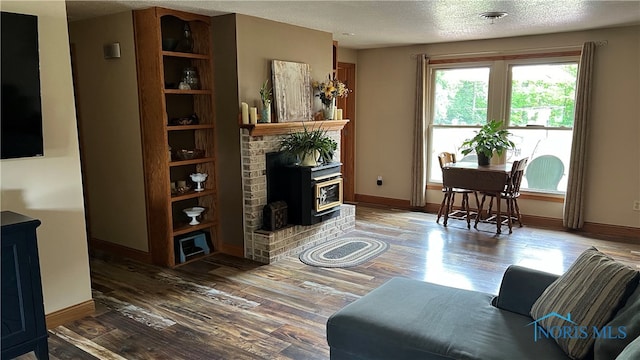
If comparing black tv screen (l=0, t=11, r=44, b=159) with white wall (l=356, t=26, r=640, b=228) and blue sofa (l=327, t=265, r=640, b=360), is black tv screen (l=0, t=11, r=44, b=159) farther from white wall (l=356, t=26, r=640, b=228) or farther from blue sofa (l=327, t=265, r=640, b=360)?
white wall (l=356, t=26, r=640, b=228)

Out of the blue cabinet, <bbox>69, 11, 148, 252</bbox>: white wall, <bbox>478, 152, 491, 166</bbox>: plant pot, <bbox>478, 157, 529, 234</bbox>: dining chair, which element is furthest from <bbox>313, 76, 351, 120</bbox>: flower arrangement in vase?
the blue cabinet

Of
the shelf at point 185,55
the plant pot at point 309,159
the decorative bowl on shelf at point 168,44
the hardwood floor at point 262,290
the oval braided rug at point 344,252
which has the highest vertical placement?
the decorative bowl on shelf at point 168,44

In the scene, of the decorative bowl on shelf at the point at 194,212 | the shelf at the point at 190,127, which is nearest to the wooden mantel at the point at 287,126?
the shelf at the point at 190,127

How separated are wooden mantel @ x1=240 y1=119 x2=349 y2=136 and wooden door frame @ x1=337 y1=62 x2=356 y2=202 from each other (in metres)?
1.52

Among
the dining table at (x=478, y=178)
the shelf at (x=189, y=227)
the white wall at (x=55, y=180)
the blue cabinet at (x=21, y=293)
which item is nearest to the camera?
the blue cabinet at (x=21, y=293)

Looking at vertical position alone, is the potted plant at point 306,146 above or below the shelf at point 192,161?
above

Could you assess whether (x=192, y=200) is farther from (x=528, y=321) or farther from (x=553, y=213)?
(x=553, y=213)

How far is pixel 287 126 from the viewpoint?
15.0 feet

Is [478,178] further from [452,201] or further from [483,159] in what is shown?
[452,201]

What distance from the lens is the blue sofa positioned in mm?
1829

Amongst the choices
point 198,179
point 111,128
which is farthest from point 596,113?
point 111,128

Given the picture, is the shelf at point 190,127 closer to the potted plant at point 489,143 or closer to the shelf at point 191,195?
the shelf at point 191,195

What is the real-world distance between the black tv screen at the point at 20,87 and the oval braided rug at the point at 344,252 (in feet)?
7.97

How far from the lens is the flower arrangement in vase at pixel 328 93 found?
5.02 meters
